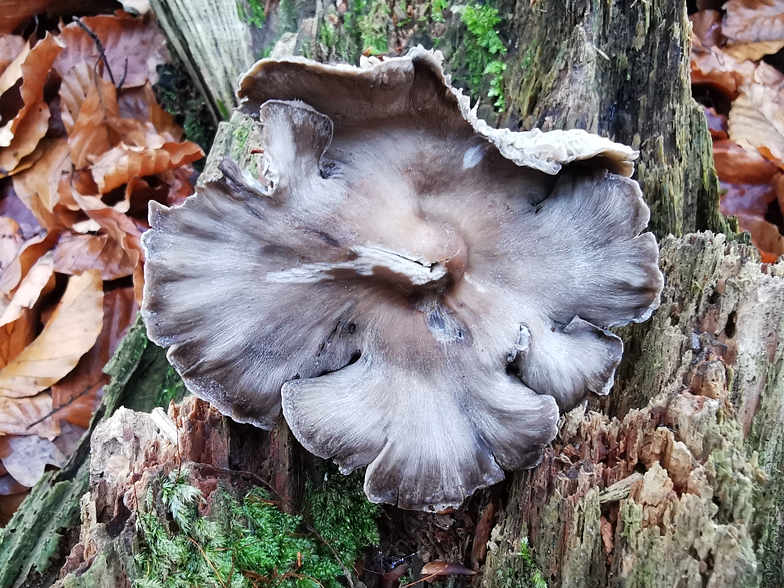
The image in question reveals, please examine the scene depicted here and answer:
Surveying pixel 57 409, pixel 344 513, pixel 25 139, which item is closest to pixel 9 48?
pixel 25 139

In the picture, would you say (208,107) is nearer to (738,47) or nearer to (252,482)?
(252,482)

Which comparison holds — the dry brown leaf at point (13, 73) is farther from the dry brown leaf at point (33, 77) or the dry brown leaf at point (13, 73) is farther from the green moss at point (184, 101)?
the green moss at point (184, 101)

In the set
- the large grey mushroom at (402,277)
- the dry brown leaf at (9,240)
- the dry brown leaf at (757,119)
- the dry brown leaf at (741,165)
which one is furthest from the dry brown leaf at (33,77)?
the dry brown leaf at (757,119)

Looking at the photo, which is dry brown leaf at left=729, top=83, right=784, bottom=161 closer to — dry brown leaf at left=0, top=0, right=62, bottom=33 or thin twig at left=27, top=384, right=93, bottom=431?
thin twig at left=27, top=384, right=93, bottom=431

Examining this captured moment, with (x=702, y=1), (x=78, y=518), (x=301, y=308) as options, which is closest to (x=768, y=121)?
(x=702, y=1)

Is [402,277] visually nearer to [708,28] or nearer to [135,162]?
[135,162]

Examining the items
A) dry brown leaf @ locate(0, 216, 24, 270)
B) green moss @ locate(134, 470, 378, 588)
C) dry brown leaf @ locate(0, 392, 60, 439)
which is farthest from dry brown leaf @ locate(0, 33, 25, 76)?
green moss @ locate(134, 470, 378, 588)
